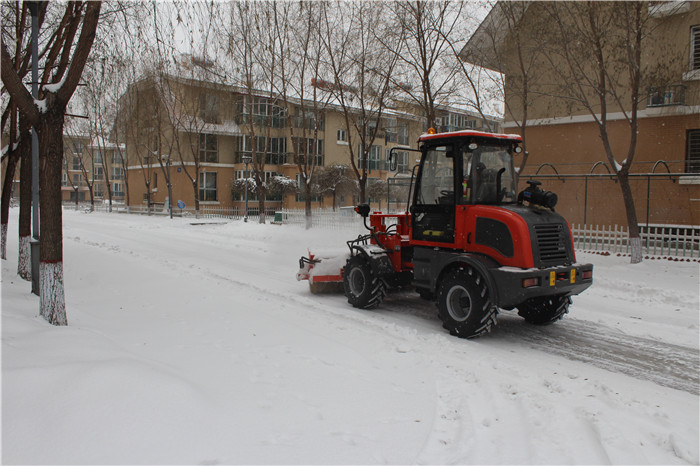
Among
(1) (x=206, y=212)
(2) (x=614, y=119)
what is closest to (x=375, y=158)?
(1) (x=206, y=212)

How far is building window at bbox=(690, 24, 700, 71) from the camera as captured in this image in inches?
684

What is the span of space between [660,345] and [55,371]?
280 inches

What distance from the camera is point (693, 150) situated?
18.2 metres

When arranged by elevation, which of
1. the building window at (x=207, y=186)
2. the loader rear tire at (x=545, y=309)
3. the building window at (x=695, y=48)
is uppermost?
the building window at (x=695, y=48)

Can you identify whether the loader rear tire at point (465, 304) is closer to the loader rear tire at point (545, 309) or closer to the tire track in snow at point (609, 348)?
the tire track in snow at point (609, 348)

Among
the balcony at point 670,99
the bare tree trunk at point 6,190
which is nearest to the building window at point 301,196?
the balcony at point 670,99

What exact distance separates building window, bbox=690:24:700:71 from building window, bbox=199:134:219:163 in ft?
105

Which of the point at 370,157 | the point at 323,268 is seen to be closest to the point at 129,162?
the point at 370,157

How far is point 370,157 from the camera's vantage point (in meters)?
44.7

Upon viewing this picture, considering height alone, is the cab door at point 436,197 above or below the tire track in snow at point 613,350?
above

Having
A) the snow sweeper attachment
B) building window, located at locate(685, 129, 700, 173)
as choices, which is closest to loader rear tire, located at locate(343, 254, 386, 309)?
the snow sweeper attachment

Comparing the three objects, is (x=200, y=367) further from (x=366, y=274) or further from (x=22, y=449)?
(x=366, y=274)

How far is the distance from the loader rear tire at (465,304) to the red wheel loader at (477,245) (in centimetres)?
1

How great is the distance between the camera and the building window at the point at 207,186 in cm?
4002
